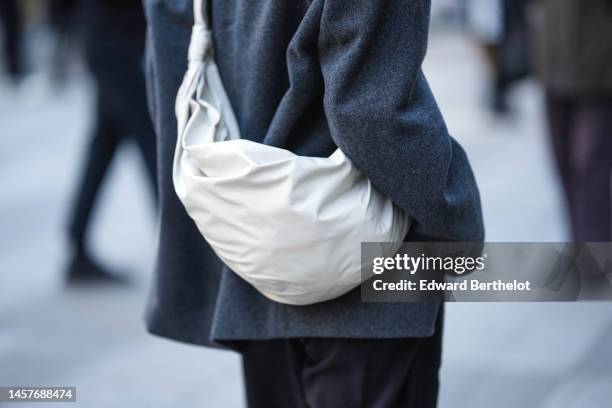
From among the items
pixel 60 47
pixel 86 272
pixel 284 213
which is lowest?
pixel 60 47

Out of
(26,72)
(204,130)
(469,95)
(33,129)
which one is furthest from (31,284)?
(26,72)

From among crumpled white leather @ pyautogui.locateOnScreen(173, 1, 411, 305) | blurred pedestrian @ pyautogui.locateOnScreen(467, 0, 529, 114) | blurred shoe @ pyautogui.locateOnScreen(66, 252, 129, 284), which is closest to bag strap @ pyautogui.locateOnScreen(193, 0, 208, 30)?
crumpled white leather @ pyautogui.locateOnScreen(173, 1, 411, 305)

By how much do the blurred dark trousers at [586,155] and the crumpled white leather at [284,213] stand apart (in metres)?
2.30

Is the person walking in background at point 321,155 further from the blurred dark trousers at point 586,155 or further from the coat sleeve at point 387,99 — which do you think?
the blurred dark trousers at point 586,155

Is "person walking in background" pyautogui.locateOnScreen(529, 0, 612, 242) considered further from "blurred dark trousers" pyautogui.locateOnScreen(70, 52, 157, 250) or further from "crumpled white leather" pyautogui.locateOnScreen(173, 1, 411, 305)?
"crumpled white leather" pyautogui.locateOnScreen(173, 1, 411, 305)

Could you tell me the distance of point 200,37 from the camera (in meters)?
2.01

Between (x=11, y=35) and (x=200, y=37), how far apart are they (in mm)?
9005

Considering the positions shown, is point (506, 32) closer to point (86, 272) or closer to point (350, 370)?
point (86, 272)

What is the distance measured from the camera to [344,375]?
1.93 m

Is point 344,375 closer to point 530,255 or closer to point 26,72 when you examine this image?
point 530,255

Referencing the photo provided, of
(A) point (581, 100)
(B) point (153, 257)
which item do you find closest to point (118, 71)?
(B) point (153, 257)

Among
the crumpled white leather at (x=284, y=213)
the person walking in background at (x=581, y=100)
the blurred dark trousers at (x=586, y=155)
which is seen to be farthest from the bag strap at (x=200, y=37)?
the blurred dark trousers at (x=586, y=155)

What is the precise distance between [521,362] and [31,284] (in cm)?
240

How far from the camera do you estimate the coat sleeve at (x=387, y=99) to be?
67.9 inches
